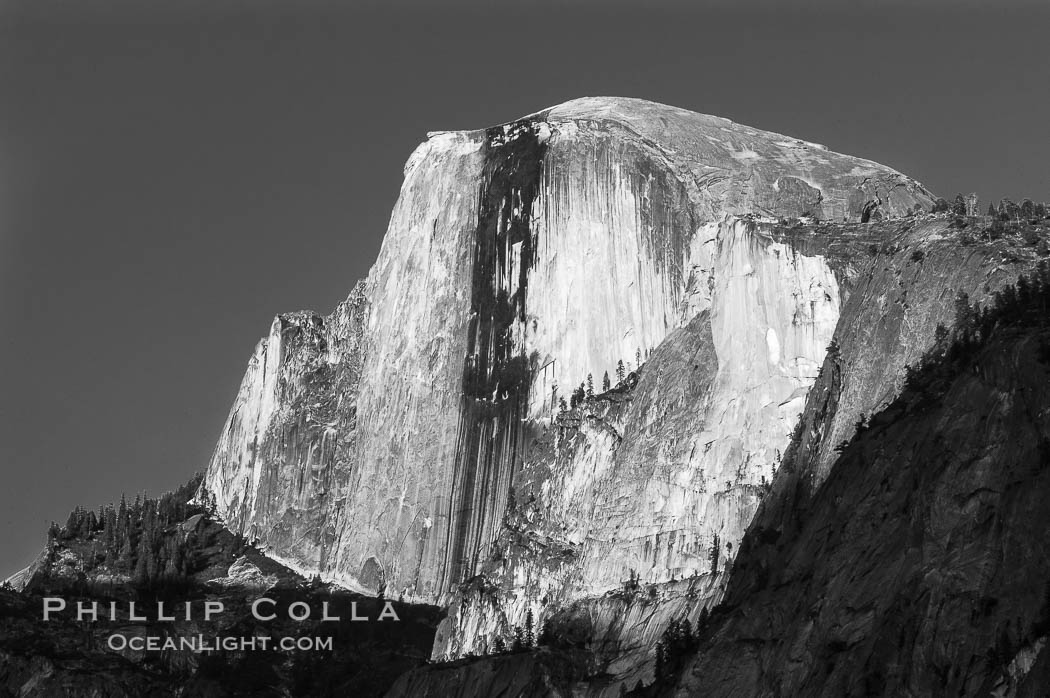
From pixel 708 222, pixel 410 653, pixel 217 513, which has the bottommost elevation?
pixel 410 653

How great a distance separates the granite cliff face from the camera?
445ft

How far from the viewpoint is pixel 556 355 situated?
159875 millimetres

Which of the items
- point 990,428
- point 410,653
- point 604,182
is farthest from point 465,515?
point 990,428

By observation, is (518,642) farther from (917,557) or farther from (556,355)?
(917,557)

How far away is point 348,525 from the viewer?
6639 inches

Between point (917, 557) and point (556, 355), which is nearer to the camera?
Answer: point (917, 557)

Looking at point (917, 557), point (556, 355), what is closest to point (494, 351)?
point (556, 355)

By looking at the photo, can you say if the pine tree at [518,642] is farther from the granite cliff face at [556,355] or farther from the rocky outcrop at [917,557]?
the rocky outcrop at [917,557]

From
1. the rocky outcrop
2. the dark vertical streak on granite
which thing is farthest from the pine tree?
the dark vertical streak on granite

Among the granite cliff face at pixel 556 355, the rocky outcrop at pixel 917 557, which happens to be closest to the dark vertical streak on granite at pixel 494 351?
the granite cliff face at pixel 556 355

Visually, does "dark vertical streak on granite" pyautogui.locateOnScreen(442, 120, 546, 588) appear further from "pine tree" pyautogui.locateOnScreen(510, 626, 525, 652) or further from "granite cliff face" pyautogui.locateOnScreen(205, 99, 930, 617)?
"pine tree" pyautogui.locateOnScreen(510, 626, 525, 652)

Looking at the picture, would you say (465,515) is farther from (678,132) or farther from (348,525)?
(678,132)

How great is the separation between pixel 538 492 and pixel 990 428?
46.4 meters

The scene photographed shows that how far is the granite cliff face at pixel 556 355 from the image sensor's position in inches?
5335
